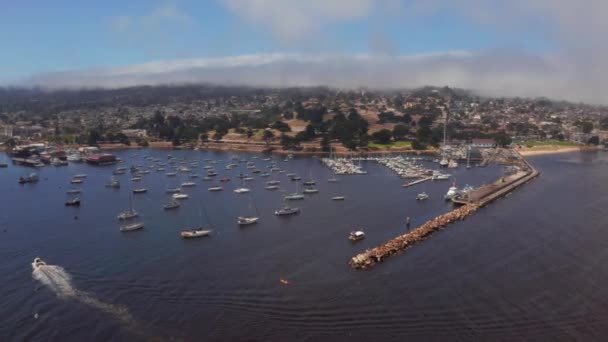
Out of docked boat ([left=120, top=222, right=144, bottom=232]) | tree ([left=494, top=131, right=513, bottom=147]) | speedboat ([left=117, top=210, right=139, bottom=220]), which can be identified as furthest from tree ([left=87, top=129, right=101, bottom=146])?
tree ([left=494, top=131, right=513, bottom=147])

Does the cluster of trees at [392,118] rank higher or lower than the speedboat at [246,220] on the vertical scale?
higher

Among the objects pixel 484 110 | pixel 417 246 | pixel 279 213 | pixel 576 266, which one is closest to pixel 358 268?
pixel 417 246

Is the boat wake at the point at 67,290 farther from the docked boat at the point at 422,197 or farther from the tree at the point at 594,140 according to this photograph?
the tree at the point at 594,140

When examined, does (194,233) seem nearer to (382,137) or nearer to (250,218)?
(250,218)

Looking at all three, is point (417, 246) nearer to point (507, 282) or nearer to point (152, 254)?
point (507, 282)

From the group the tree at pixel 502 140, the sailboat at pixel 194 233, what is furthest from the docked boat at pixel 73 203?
the tree at pixel 502 140

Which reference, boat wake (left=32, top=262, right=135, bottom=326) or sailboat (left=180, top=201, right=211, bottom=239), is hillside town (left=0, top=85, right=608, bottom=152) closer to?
sailboat (left=180, top=201, right=211, bottom=239)
